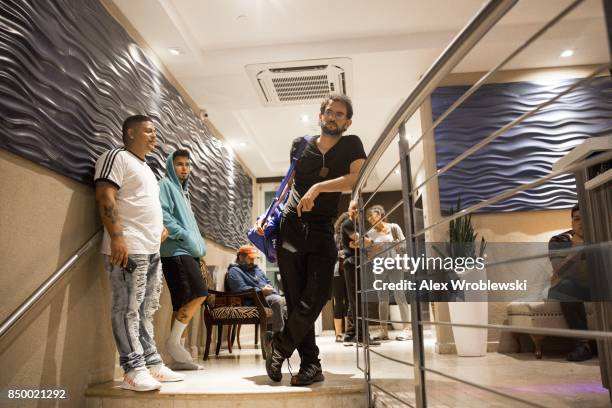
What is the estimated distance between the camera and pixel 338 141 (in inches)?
93.0

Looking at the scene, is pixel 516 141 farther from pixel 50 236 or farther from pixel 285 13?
pixel 50 236

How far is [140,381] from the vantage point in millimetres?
2203

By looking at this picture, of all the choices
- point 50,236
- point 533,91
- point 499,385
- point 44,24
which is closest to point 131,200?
point 50,236

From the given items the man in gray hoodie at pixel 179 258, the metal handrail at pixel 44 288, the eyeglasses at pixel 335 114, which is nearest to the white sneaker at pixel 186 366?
the man in gray hoodie at pixel 179 258

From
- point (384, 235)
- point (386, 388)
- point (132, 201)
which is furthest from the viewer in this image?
point (384, 235)

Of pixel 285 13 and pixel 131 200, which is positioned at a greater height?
pixel 285 13

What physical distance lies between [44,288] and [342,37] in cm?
300

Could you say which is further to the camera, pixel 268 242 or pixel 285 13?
pixel 285 13

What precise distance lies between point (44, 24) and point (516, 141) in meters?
3.92

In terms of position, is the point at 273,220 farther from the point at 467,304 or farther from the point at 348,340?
the point at 348,340

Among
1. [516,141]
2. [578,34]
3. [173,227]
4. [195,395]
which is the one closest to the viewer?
[195,395]

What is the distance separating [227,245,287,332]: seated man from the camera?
4172 millimetres

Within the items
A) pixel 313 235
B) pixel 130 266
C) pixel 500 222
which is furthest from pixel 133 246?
pixel 500 222

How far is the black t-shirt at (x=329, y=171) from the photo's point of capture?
2.32 m
